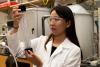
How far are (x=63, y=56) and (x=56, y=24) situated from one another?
0.84ft

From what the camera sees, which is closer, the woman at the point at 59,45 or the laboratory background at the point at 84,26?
the woman at the point at 59,45

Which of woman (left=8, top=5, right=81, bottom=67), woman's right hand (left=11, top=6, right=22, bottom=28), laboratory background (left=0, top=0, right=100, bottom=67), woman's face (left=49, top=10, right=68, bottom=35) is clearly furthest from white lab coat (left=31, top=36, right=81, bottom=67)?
laboratory background (left=0, top=0, right=100, bottom=67)

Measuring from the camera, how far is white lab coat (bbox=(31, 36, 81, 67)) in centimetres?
165

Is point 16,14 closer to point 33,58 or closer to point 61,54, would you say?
point 33,58

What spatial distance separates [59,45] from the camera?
173 cm

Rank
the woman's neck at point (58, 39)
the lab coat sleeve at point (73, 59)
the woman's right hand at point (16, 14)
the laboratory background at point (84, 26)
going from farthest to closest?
the laboratory background at point (84, 26) → the woman's neck at point (58, 39) → the lab coat sleeve at point (73, 59) → the woman's right hand at point (16, 14)

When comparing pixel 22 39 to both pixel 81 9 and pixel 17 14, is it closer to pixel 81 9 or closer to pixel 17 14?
pixel 17 14

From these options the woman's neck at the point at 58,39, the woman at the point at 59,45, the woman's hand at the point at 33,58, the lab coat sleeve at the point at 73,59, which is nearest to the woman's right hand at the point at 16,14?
the woman at the point at 59,45

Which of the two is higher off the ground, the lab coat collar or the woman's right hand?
the woman's right hand

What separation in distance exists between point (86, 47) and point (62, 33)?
725 mm

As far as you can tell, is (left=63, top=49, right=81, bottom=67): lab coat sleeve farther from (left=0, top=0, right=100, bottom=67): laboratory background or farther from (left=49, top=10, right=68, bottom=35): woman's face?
(left=0, top=0, right=100, bottom=67): laboratory background

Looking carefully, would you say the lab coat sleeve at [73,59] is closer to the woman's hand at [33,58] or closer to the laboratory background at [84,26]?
the woman's hand at [33,58]

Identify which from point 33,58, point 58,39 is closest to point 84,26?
point 58,39

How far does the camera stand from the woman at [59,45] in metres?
1.65
